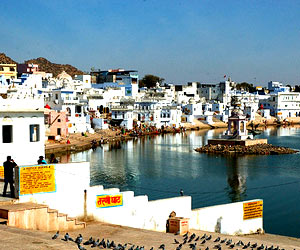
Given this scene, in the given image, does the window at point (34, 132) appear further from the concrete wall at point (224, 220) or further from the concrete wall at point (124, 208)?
the concrete wall at point (224, 220)

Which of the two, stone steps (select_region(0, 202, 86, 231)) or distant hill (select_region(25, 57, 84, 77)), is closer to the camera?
stone steps (select_region(0, 202, 86, 231))

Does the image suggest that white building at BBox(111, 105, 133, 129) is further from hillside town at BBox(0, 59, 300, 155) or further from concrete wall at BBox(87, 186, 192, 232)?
concrete wall at BBox(87, 186, 192, 232)

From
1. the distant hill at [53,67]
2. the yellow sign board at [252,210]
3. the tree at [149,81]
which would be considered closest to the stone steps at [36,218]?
the yellow sign board at [252,210]

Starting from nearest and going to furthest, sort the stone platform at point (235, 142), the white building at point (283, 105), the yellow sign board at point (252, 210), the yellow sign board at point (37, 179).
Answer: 1. the yellow sign board at point (37, 179)
2. the yellow sign board at point (252, 210)
3. the stone platform at point (235, 142)
4. the white building at point (283, 105)

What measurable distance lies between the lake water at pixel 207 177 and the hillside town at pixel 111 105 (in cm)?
696

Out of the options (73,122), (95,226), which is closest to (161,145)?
(73,122)

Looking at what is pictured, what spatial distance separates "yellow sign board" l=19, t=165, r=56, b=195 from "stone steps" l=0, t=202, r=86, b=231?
337 millimetres

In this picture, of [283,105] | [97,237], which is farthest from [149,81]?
[97,237]

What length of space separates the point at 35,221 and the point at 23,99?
5.03m

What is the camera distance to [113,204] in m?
11.3

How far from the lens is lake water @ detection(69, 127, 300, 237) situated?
761 inches

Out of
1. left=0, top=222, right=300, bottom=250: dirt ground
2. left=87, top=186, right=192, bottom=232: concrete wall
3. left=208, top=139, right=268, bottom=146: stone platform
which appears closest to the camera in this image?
left=0, top=222, right=300, bottom=250: dirt ground

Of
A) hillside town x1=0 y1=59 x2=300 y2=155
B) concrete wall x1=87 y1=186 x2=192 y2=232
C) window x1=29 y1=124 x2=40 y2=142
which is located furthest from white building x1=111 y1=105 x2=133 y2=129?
concrete wall x1=87 y1=186 x2=192 y2=232

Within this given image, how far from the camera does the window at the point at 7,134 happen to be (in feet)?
42.8
